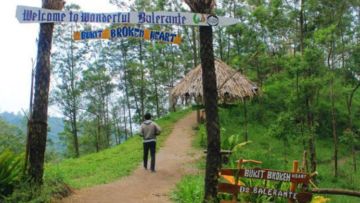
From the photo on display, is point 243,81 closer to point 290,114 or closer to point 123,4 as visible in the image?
point 290,114

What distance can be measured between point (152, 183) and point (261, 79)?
53.6ft

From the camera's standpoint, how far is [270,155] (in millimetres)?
15109

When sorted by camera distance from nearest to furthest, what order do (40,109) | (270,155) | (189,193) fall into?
(40,109) < (189,193) < (270,155)

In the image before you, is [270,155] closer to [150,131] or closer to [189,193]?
[150,131]

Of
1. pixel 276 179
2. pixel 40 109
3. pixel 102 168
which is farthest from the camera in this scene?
pixel 102 168

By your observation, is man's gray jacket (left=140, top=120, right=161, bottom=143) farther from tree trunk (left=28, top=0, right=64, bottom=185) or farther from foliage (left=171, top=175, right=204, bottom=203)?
tree trunk (left=28, top=0, right=64, bottom=185)

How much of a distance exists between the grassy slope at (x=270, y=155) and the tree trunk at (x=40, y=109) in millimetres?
2710

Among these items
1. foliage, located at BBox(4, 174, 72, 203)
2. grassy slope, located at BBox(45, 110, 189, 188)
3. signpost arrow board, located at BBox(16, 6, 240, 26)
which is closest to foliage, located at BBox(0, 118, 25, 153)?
grassy slope, located at BBox(45, 110, 189, 188)

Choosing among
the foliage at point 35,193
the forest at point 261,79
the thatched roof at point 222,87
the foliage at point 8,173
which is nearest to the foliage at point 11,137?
the forest at point 261,79

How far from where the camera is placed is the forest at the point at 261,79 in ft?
49.8

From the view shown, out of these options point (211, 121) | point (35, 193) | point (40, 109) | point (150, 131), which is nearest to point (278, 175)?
point (211, 121)

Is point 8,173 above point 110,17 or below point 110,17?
below

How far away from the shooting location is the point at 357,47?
19734 mm

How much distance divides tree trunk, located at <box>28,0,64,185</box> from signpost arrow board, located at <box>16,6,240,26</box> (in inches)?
16.4
